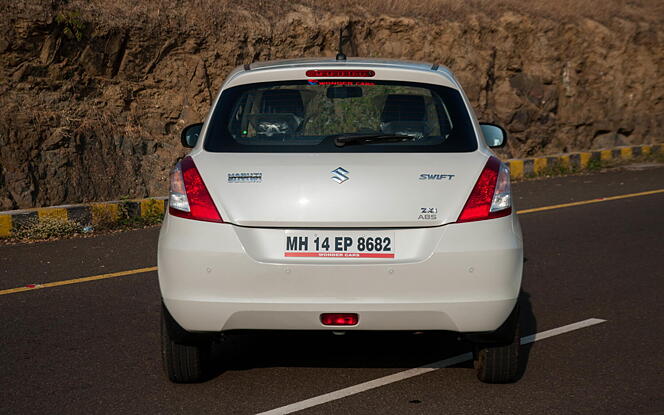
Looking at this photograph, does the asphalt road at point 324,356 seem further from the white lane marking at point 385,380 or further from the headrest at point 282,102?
the headrest at point 282,102

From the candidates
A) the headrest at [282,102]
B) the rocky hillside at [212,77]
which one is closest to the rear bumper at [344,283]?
the headrest at [282,102]

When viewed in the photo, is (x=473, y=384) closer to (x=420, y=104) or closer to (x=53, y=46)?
(x=420, y=104)

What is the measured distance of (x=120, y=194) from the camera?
14.2m

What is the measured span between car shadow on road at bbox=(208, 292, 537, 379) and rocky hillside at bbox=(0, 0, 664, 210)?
7.39 metres

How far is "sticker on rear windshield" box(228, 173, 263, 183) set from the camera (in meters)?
5.18

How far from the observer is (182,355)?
219 inches

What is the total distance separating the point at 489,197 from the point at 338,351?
1.71m

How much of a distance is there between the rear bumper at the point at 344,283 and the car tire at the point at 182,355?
27 centimetres

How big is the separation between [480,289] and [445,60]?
50.8ft

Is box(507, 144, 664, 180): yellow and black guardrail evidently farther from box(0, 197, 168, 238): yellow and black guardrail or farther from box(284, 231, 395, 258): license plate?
box(284, 231, 395, 258): license plate

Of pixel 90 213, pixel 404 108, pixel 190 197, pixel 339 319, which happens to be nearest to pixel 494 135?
pixel 404 108

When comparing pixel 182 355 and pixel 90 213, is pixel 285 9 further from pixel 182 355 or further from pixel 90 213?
pixel 182 355

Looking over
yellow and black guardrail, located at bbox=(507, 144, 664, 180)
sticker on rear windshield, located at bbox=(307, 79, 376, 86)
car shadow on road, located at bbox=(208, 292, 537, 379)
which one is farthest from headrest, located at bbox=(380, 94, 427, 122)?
yellow and black guardrail, located at bbox=(507, 144, 664, 180)

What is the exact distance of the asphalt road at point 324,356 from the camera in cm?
539
